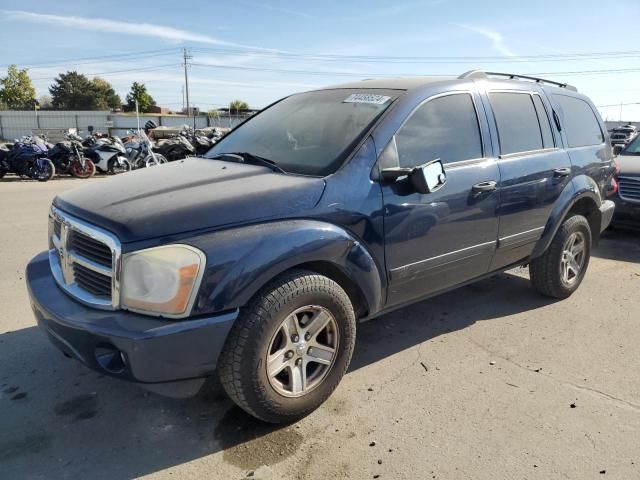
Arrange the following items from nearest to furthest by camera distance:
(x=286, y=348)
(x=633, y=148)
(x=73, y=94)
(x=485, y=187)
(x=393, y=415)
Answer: (x=286, y=348)
(x=393, y=415)
(x=485, y=187)
(x=633, y=148)
(x=73, y=94)

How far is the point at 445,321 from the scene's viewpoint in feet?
14.1

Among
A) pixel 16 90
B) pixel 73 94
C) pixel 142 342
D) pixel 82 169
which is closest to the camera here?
pixel 142 342

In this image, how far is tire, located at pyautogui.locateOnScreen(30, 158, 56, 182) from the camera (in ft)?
43.2

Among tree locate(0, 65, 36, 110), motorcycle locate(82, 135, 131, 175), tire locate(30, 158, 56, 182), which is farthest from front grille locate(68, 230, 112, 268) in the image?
tree locate(0, 65, 36, 110)

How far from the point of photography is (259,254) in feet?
8.22

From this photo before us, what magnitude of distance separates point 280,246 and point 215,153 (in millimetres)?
1563

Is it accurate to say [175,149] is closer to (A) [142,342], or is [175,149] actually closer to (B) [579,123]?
(B) [579,123]

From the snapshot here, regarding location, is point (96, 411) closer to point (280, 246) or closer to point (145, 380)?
point (145, 380)

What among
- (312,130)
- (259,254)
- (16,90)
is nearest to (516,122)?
(312,130)

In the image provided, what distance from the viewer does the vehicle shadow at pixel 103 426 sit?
252 cm

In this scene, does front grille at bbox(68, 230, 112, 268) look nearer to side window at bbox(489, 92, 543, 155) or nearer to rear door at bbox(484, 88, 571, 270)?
rear door at bbox(484, 88, 571, 270)

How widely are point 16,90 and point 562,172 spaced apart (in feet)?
297

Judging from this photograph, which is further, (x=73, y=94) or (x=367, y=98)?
(x=73, y=94)

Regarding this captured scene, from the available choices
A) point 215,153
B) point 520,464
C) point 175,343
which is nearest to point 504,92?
point 215,153
